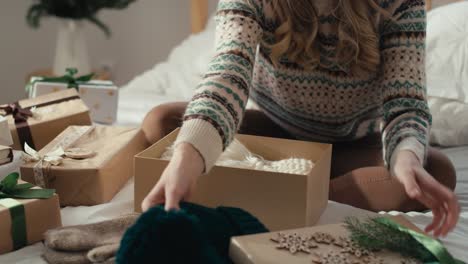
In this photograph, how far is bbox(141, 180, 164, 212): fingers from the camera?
2.48ft

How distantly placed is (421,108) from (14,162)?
688 mm

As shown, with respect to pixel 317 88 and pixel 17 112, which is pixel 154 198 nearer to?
pixel 317 88

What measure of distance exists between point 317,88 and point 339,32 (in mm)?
127

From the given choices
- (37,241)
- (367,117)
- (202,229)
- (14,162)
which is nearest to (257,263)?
(202,229)

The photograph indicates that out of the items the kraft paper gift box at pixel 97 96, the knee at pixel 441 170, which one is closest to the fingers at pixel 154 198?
the knee at pixel 441 170

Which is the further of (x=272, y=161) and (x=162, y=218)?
(x=272, y=161)

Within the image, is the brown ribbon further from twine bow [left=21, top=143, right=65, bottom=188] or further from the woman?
the woman

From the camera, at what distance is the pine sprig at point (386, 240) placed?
0.75m

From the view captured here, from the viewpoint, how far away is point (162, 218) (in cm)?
69

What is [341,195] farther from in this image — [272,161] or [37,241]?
[37,241]

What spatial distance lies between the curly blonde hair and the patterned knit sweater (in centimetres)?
2

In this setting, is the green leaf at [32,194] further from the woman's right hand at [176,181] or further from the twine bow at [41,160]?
the woman's right hand at [176,181]

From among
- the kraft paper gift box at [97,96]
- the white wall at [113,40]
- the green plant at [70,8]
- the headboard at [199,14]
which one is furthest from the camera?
the white wall at [113,40]

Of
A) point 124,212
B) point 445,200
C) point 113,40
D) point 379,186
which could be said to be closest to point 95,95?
point 124,212
